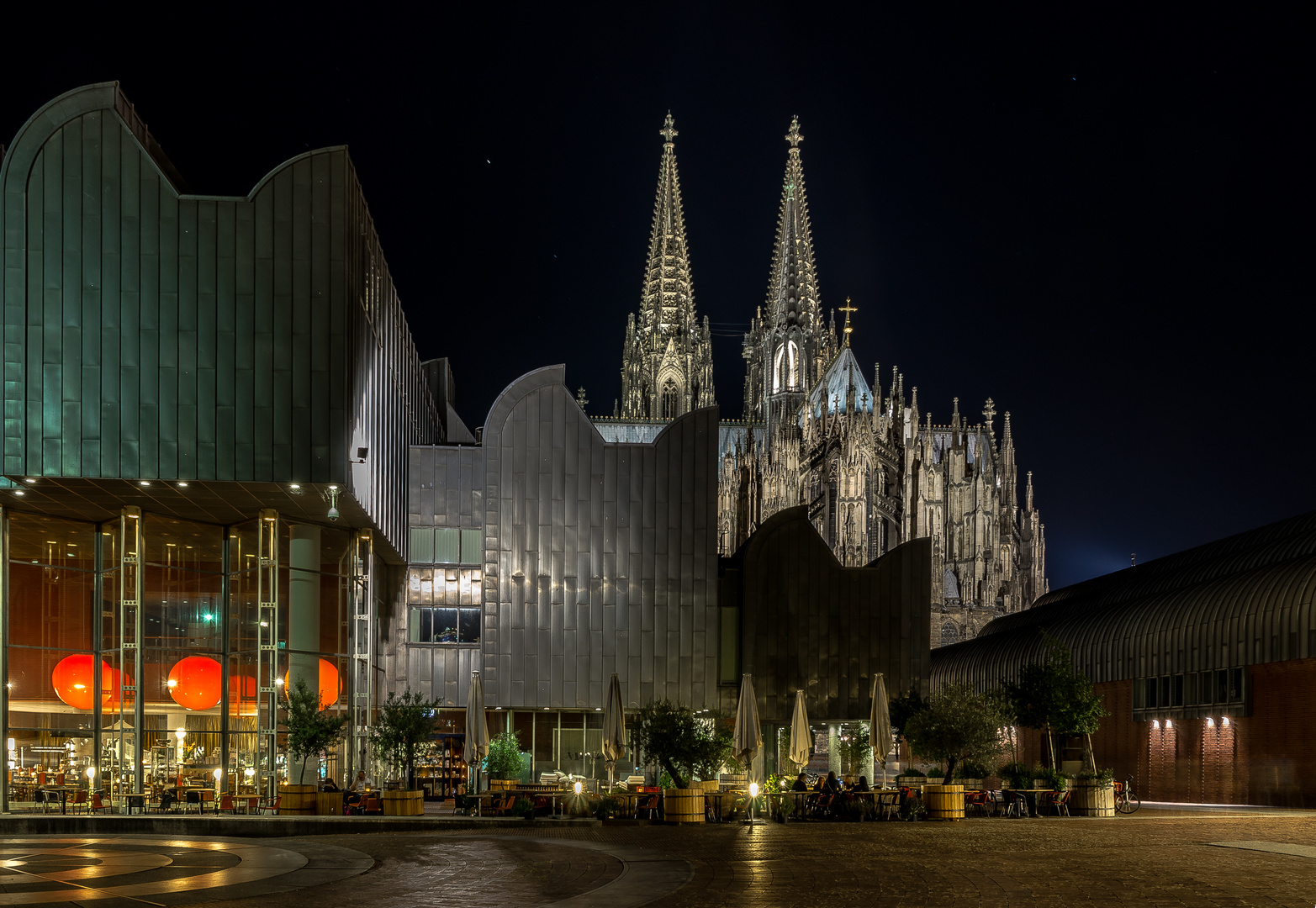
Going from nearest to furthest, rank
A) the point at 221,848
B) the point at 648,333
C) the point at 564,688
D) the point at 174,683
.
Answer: the point at 221,848 < the point at 174,683 < the point at 564,688 < the point at 648,333

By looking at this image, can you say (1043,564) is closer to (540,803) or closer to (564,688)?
(564,688)

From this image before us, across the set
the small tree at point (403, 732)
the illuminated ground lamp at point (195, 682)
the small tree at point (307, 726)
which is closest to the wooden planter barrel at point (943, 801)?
the small tree at point (403, 732)

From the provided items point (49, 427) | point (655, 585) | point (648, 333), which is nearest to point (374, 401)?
point (49, 427)

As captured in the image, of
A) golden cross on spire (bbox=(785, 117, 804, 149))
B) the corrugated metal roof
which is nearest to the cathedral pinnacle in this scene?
golden cross on spire (bbox=(785, 117, 804, 149))

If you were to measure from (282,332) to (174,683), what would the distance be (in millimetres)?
9020

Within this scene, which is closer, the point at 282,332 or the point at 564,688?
the point at 282,332

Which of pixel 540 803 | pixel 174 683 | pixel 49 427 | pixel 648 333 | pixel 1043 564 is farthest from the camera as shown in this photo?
pixel 648 333

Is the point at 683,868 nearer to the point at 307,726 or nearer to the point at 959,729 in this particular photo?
the point at 307,726

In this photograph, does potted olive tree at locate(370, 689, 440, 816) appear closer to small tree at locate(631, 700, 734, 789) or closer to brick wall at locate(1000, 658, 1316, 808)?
small tree at locate(631, 700, 734, 789)

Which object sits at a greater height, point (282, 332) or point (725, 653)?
point (282, 332)

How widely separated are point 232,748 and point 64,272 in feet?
38.7

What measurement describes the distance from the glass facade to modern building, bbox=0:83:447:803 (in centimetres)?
6

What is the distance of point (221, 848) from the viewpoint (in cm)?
1873

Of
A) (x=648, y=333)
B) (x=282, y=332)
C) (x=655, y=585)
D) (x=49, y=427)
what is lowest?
(x=655, y=585)
